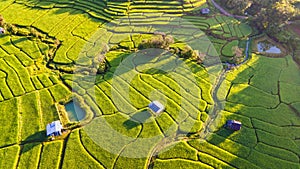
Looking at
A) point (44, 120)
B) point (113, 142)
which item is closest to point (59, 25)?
point (44, 120)

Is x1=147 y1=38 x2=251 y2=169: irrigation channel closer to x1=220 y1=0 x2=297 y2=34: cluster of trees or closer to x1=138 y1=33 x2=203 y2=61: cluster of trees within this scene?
x1=138 y1=33 x2=203 y2=61: cluster of trees

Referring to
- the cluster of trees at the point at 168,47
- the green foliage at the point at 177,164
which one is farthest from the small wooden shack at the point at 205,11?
the green foliage at the point at 177,164

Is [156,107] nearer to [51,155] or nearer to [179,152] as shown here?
[179,152]

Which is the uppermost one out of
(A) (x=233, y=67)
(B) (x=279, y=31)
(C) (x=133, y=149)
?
(B) (x=279, y=31)

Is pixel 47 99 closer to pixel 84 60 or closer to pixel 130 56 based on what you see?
pixel 84 60

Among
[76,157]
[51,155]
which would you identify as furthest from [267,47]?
[51,155]
